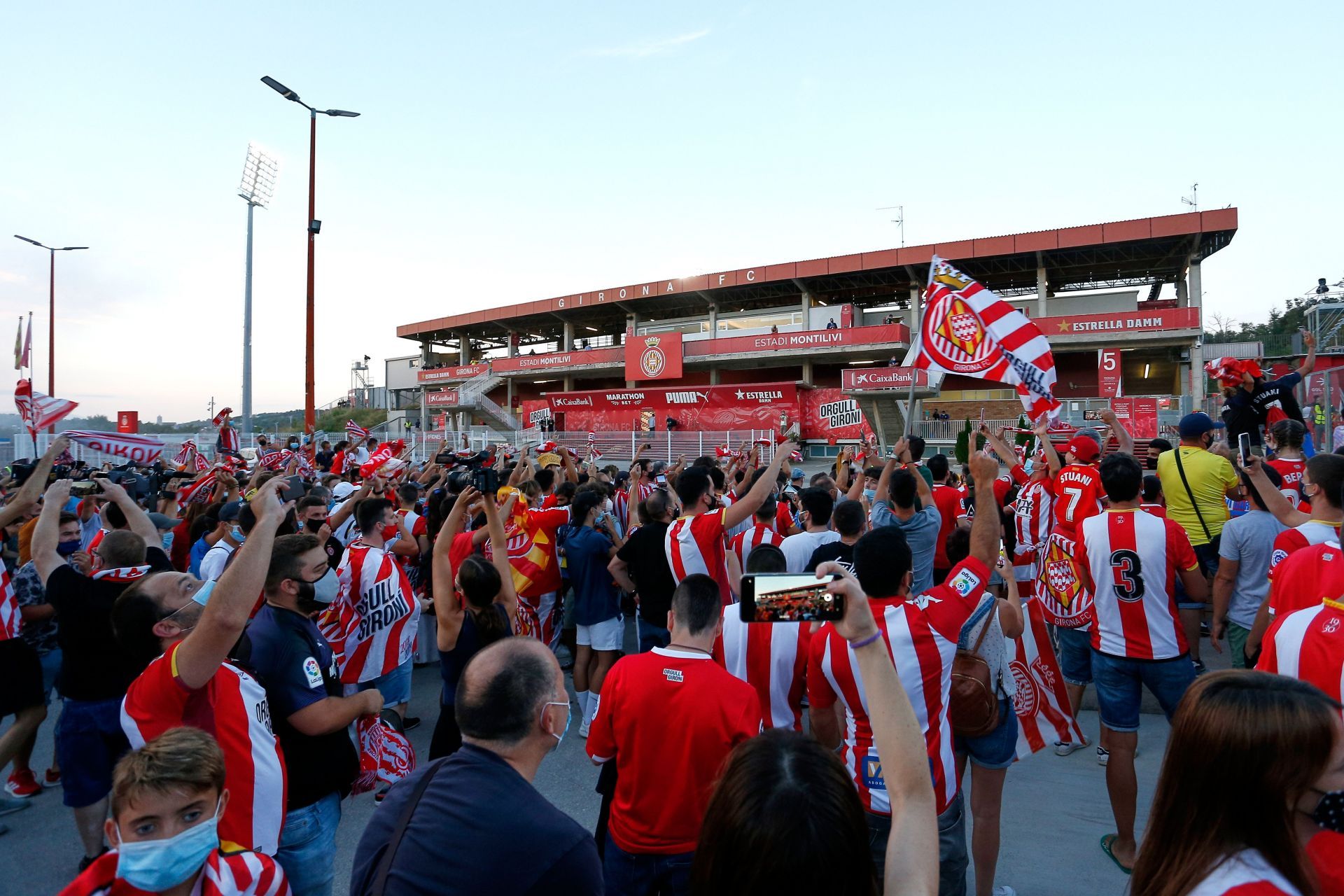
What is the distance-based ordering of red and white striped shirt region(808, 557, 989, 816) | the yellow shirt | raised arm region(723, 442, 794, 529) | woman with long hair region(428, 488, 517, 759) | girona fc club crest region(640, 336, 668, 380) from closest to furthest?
red and white striped shirt region(808, 557, 989, 816), woman with long hair region(428, 488, 517, 759), raised arm region(723, 442, 794, 529), the yellow shirt, girona fc club crest region(640, 336, 668, 380)

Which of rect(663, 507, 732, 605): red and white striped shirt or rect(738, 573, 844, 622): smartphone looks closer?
rect(738, 573, 844, 622): smartphone

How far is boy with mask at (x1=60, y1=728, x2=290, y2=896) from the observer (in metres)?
1.59

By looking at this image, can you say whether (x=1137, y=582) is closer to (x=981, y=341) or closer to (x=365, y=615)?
(x=981, y=341)

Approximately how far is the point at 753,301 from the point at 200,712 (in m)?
37.7

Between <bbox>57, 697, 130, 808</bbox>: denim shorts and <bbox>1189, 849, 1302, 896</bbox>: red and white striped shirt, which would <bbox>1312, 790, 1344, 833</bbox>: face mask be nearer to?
<bbox>1189, 849, 1302, 896</bbox>: red and white striped shirt

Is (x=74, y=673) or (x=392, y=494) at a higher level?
(x=392, y=494)

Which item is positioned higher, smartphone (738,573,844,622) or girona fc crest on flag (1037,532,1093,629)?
smartphone (738,573,844,622)

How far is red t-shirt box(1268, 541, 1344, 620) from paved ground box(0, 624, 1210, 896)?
158 cm

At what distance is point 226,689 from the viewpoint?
228 cm

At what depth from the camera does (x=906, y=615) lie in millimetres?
2541

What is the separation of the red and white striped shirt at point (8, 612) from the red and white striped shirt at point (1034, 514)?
6.61 meters

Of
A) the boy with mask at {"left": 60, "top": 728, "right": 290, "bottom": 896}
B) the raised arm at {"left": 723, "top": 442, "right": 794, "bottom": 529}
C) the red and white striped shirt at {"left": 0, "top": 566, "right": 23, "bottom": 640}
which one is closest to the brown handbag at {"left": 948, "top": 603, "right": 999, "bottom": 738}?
the raised arm at {"left": 723, "top": 442, "right": 794, "bottom": 529}

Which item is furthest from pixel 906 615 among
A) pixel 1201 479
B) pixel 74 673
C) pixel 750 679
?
pixel 1201 479

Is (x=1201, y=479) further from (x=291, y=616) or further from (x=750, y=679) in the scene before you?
(x=291, y=616)
